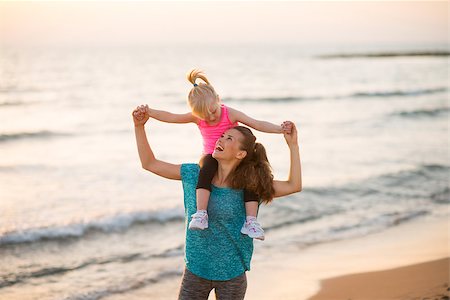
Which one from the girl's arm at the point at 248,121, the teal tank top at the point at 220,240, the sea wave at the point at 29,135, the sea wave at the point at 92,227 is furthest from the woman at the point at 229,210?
the sea wave at the point at 29,135

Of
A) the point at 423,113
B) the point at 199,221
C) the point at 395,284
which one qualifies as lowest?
the point at 395,284

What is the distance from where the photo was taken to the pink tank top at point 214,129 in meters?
3.88

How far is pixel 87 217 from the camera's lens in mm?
9852

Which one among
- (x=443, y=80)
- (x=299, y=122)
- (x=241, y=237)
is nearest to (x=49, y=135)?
(x=299, y=122)

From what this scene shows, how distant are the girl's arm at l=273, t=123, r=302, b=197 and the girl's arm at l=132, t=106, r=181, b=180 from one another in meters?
0.62

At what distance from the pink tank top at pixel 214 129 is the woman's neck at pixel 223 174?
36cm

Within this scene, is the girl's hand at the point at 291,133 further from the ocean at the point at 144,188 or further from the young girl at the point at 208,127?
the ocean at the point at 144,188

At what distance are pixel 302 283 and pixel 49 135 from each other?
1534cm

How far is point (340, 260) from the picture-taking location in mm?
7980

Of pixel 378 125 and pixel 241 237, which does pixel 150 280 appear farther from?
pixel 378 125

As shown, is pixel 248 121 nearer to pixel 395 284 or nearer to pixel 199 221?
pixel 199 221

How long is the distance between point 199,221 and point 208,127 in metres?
0.76

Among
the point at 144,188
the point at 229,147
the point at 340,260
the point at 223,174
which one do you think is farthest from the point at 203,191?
the point at 144,188

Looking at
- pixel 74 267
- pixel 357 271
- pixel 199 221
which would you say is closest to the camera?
pixel 199 221
